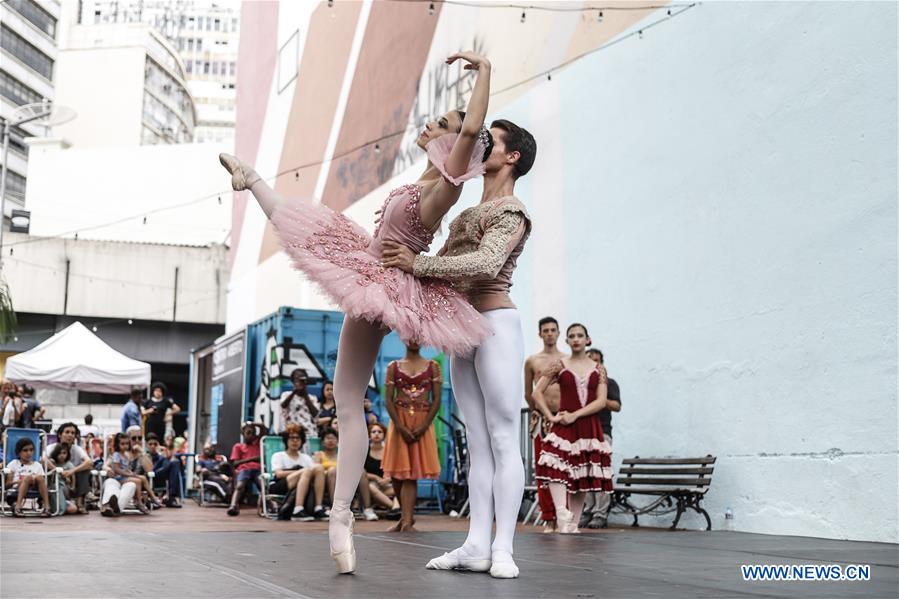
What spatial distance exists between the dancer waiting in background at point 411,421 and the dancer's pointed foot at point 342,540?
12.3ft

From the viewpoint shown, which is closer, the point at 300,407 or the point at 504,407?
the point at 504,407

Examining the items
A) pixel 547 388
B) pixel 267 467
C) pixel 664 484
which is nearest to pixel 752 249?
pixel 547 388

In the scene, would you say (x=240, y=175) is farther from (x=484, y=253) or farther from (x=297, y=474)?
(x=297, y=474)

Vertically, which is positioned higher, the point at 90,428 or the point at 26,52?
the point at 26,52

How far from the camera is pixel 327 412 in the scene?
466 inches

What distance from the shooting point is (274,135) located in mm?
21906

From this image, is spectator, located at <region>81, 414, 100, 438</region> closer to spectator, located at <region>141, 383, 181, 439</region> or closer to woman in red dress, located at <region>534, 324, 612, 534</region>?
spectator, located at <region>141, 383, 181, 439</region>

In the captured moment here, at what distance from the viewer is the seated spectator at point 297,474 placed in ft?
32.9

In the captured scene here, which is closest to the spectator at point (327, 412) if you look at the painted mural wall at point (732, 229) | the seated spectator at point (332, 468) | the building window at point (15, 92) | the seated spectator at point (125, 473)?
the seated spectator at point (332, 468)

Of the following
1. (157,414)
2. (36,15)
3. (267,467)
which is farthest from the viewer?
(36,15)

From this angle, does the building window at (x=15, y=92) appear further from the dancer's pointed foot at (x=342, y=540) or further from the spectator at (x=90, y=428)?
the dancer's pointed foot at (x=342, y=540)

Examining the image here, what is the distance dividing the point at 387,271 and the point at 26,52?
64026 millimetres

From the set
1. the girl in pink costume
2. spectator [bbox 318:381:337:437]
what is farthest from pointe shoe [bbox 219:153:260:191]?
spectator [bbox 318:381:337:437]

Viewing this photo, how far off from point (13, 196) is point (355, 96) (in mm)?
47035
